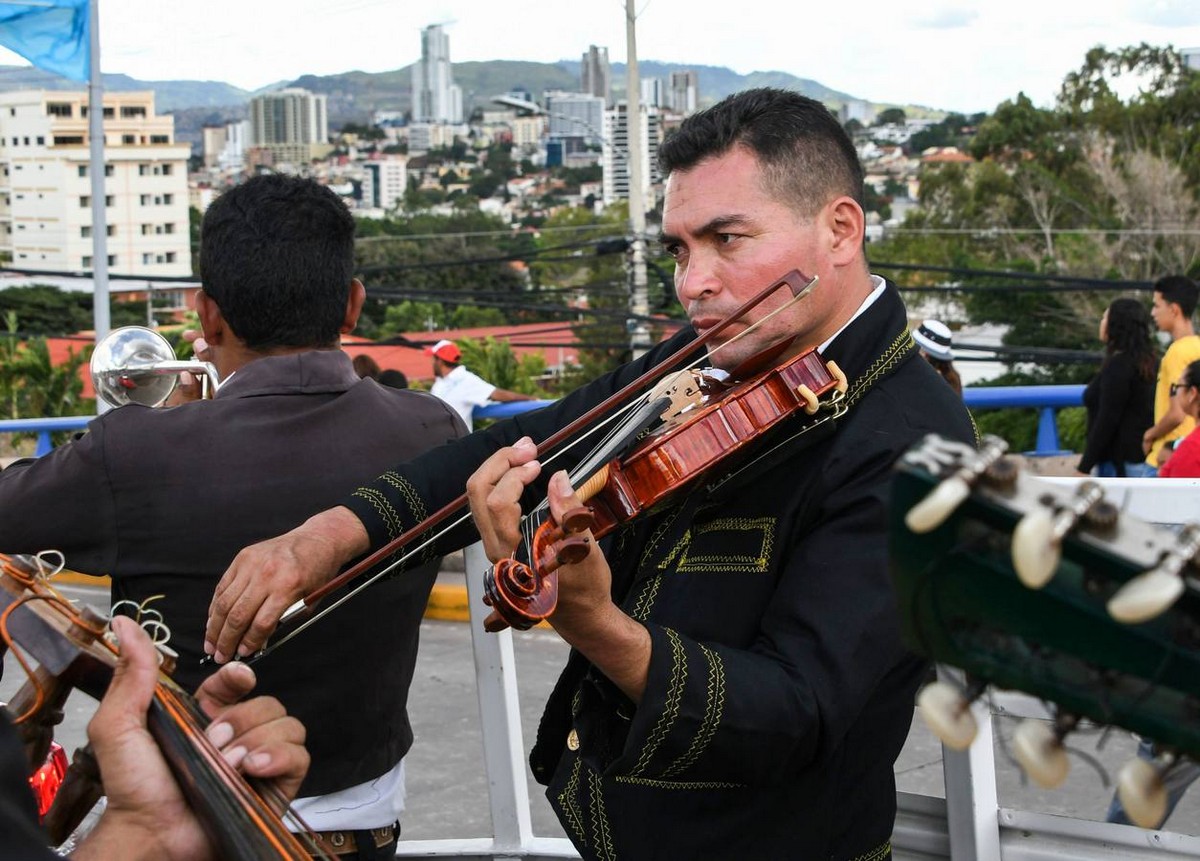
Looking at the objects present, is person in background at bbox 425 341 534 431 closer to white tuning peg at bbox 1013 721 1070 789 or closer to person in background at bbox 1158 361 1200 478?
person in background at bbox 1158 361 1200 478

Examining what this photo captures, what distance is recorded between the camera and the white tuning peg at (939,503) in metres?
1.09

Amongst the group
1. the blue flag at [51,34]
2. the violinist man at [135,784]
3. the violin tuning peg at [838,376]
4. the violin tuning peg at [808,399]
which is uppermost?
the blue flag at [51,34]

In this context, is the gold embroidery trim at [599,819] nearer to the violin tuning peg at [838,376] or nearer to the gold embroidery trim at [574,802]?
the gold embroidery trim at [574,802]

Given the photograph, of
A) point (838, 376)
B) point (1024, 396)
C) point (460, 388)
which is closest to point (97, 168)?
point (460, 388)

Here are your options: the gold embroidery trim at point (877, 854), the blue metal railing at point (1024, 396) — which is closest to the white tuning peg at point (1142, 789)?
the gold embroidery trim at point (877, 854)

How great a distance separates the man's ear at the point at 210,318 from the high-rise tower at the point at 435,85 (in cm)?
16210

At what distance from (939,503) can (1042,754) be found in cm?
25

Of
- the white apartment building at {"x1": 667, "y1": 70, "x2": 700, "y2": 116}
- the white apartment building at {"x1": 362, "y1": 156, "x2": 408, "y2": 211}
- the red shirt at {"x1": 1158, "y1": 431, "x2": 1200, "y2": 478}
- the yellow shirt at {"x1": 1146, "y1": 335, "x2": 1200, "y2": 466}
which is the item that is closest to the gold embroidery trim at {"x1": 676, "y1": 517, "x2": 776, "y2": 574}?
the red shirt at {"x1": 1158, "y1": 431, "x2": 1200, "y2": 478}

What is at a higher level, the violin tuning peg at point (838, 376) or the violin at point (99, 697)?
the violin tuning peg at point (838, 376)

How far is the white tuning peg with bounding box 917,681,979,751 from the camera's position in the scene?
122 centimetres

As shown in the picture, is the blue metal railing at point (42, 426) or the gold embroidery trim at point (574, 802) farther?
the blue metal railing at point (42, 426)

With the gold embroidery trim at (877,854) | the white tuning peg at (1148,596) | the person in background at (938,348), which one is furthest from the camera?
the person in background at (938,348)

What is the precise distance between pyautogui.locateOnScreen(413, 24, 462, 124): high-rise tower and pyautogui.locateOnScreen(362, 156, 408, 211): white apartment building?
46.1m

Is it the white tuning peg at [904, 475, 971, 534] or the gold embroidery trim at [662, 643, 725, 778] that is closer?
the white tuning peg at [904, 475, 971, 534]
